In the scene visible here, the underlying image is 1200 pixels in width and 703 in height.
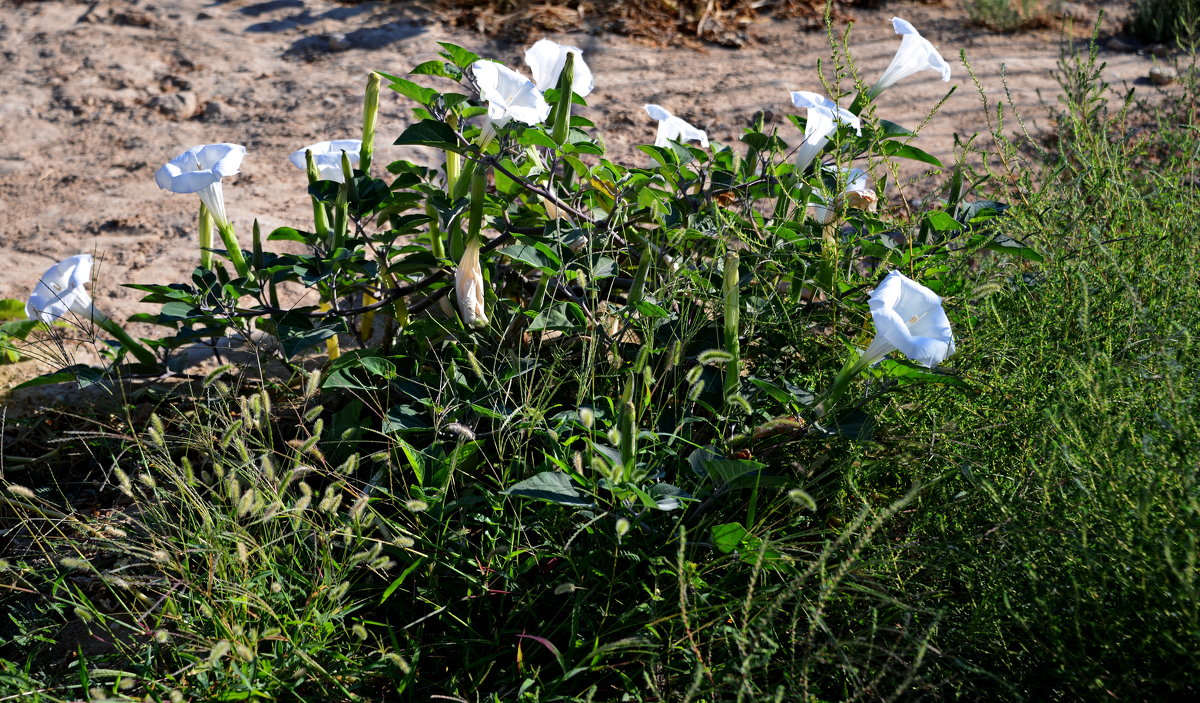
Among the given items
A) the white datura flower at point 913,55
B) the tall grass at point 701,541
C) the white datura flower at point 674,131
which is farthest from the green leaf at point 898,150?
the white datura flower at point 674,131

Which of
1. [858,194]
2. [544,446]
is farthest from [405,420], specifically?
[858,194]

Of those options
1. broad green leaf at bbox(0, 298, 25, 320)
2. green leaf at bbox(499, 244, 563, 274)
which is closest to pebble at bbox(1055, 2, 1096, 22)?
green leaf at bbox(499, 244, 563, 274)

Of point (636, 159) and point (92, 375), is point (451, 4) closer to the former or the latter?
point (636, 159)

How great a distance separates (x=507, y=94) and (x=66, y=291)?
1133mm

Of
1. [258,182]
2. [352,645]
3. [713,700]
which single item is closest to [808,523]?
[713,700]

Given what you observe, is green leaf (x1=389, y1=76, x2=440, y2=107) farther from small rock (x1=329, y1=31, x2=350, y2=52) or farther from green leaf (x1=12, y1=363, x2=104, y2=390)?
small rock (x1=329, y1=31, x2=350, y2=52)

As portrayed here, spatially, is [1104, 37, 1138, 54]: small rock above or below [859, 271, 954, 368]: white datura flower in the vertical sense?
below

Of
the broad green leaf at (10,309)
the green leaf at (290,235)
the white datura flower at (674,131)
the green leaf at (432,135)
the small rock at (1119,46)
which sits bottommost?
the broad green leaf at (10,309)

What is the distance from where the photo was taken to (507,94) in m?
1.70

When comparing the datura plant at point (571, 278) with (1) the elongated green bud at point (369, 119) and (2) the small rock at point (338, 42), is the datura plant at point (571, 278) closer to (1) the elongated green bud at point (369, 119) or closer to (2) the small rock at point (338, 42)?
(1) the elongated green bud at point (369, 119)

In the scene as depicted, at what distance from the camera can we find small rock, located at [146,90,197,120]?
12.6 ft

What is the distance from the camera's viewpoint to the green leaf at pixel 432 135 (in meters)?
1.71

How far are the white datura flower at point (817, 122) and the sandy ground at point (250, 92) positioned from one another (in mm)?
1495

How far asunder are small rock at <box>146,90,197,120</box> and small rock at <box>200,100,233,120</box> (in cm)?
6
